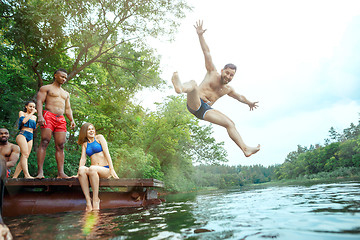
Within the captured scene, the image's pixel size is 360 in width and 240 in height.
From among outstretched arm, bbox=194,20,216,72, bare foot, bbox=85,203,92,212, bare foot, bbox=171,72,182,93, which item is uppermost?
outstretched arm, bbox=194,20,216,72

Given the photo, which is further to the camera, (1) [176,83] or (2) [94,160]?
(2) [94,160]

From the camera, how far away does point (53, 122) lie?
572 cm

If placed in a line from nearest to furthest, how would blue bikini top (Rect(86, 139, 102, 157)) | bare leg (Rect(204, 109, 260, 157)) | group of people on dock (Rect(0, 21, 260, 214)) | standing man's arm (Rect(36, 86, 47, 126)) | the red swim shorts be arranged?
group of people on dock (Rect(0, 21, 260, 214)), blue bikini top (Rect(86, 139, 102, 157)), bare leg (Rect(204, 109, 260, 157)), standing man's arm (Rect(36, 86, 47, 126)), the red swim shorts

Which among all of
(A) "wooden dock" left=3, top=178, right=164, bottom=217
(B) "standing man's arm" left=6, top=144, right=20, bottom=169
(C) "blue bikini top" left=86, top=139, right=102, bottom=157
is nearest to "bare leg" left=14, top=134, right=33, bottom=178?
(B) "standing man's arm" left=6, top=144, right=20, bottom=169

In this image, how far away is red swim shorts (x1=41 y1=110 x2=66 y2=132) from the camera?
5.62 metres

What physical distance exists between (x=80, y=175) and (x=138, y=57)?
451 inches

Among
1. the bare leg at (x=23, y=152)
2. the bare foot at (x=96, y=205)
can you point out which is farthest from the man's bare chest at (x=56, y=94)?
the bare foot at (x=96, y=205)

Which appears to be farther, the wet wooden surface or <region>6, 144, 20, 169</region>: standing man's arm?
<region>6, 144, 20, 169</region>: standing man's arm

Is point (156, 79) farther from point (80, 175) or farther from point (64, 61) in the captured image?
point (80, 175)

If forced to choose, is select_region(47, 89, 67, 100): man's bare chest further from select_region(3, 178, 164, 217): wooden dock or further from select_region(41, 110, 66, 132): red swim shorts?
select_region(3, 178, 164, 217): wooden dock

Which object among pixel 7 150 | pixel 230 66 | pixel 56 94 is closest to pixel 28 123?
pixel 7 150

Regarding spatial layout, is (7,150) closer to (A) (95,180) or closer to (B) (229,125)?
(A) (95,180)

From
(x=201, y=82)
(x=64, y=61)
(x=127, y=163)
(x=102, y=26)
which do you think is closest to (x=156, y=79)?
(x=102, y=26)

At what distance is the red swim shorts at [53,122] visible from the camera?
562cm
